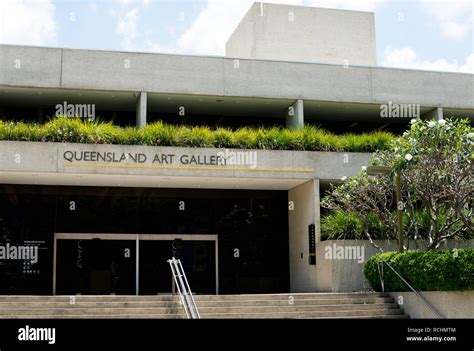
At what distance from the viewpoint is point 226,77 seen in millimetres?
21984

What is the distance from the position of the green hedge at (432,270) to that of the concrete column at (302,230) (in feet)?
11.8

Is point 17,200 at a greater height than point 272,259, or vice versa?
point 17,200

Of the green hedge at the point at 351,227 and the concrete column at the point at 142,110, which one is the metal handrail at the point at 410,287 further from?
the concrete column at the point at 142,110

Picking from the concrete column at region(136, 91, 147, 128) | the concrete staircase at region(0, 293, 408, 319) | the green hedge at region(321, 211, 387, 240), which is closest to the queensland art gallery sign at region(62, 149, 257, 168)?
the concrete column at region(136, 91, 147, 128)

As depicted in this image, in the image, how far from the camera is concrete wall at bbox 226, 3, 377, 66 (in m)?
26.5

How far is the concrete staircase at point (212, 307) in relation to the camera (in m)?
15.0

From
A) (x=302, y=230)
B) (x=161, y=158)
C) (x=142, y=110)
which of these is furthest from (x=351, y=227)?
(x=142, y=110)

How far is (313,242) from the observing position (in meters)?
20.1

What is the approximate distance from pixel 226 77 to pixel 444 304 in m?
10.5

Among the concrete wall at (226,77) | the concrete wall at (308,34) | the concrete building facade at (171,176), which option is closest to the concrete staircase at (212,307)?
the concrete building facade at (171,176)

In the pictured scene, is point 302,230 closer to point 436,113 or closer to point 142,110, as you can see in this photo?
point 142,110

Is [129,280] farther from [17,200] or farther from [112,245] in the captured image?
[17,200]

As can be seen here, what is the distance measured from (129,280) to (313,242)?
19.1 ft
